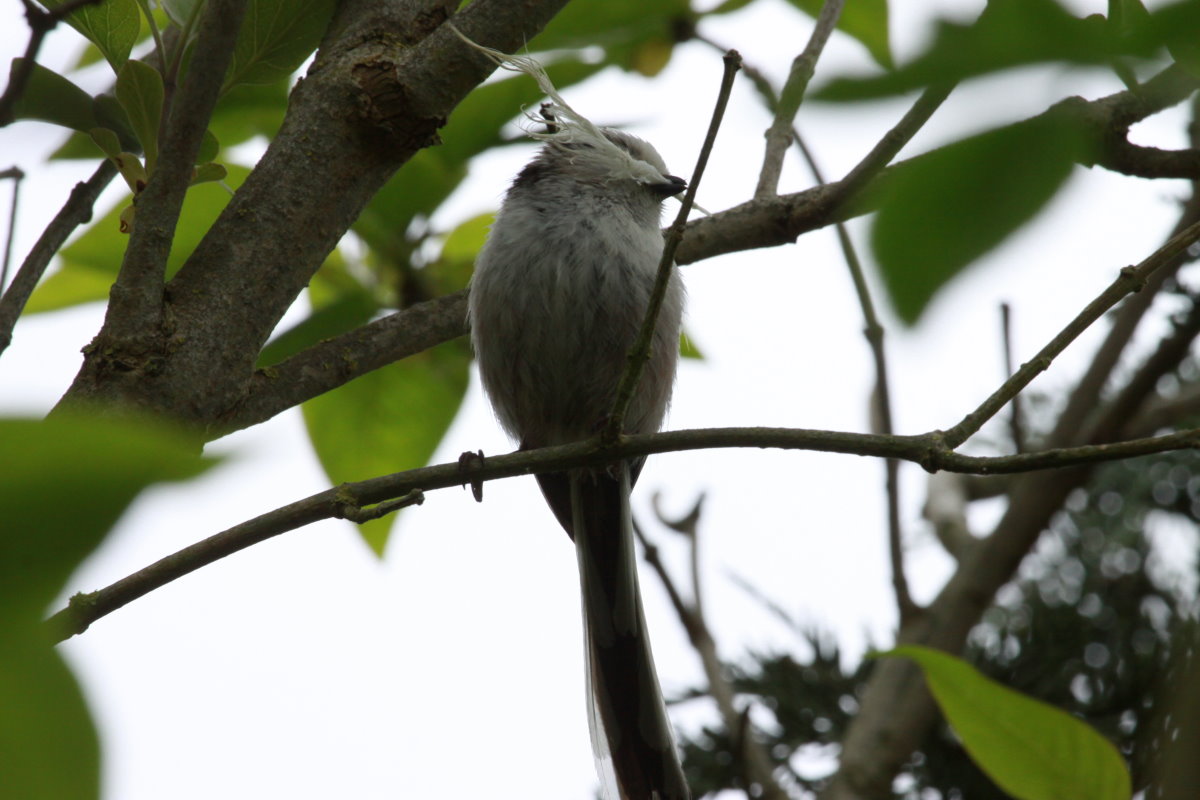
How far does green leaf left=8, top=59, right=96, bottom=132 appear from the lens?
70.5 inches

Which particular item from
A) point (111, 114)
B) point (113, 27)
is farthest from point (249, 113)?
point (113, 27)

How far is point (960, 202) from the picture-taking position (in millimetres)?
518

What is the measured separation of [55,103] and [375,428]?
1000 mm

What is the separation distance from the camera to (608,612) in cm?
339

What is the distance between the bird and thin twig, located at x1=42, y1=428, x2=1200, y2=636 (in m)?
1.26

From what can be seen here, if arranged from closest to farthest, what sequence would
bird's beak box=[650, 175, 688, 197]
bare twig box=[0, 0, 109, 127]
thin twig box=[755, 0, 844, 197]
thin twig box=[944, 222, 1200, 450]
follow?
1. bare twig box=[0, 0, 109, 127]
2. thin twig box=[944, 222, 1200, 450]
3. thin twig box=[755, 0, 844, 197]
4. bird's beak box=[650, 175, 688, 197]

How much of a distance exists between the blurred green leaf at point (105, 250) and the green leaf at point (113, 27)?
0.48 metres

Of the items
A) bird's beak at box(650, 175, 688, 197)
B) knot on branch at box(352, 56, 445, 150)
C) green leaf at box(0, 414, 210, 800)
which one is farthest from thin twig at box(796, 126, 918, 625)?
green leaf at box(0, 414, 210, 800)

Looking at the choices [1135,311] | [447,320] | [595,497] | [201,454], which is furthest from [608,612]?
[201,454]

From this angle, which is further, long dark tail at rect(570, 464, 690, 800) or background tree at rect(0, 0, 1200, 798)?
long dark tail at rect(570, 464, 690, 800)

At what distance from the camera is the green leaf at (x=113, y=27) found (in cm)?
174

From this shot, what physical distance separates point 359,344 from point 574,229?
1.48 metres

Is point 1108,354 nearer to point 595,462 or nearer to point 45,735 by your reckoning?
point 595,462

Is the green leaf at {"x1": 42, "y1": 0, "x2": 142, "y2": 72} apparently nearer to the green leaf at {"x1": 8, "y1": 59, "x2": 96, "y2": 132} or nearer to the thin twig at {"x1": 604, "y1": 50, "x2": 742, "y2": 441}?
the green leaf at {"x1": 8, "y1": 59, "x2": 96, "y2": 132}
